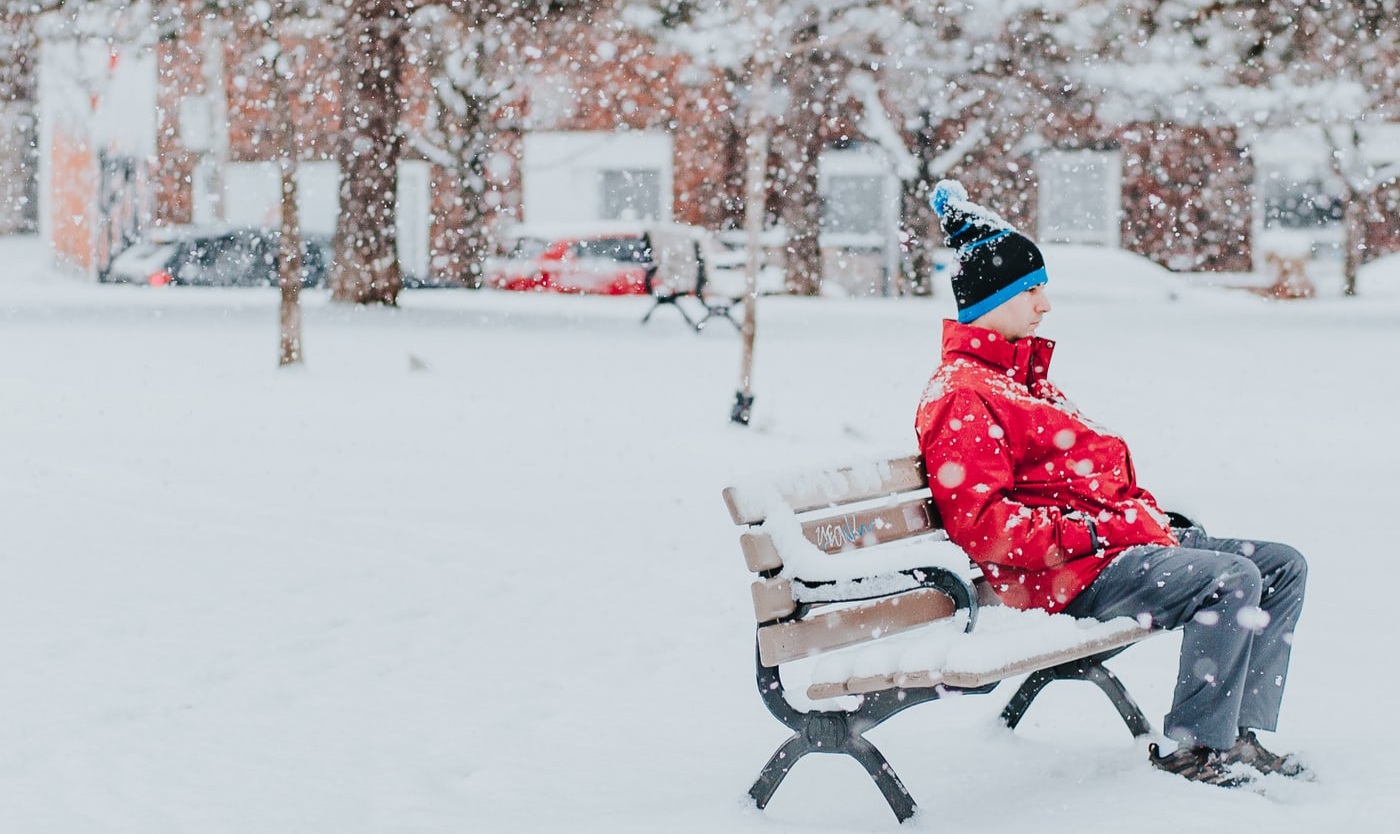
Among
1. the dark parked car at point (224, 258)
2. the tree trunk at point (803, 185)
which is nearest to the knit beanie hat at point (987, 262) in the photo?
the tree trunk at point (803, 185)

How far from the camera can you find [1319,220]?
37094 millimetres

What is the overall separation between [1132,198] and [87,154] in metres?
21.5

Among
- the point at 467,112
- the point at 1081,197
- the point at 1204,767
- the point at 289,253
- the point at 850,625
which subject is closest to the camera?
the point at 850,625

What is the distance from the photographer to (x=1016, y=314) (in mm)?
4055

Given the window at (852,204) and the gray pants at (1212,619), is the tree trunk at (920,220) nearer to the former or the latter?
the window at (852,204)

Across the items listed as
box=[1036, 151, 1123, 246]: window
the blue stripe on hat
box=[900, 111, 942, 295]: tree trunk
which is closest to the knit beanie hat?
the blue stripe on hat

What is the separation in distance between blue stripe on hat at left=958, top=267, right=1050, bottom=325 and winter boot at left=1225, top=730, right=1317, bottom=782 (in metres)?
1.13

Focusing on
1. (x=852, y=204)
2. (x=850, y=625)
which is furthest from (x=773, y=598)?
(x=852, y=204)

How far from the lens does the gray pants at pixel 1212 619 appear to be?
379 centimetres

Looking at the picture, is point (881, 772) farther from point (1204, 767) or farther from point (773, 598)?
point (1204, 767)

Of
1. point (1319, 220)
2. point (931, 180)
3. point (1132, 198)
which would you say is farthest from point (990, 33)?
point (1319, 220)

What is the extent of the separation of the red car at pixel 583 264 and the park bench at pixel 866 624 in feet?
74.1

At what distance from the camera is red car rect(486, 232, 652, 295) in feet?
87.7

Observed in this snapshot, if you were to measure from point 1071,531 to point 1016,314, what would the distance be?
1.75 feet
